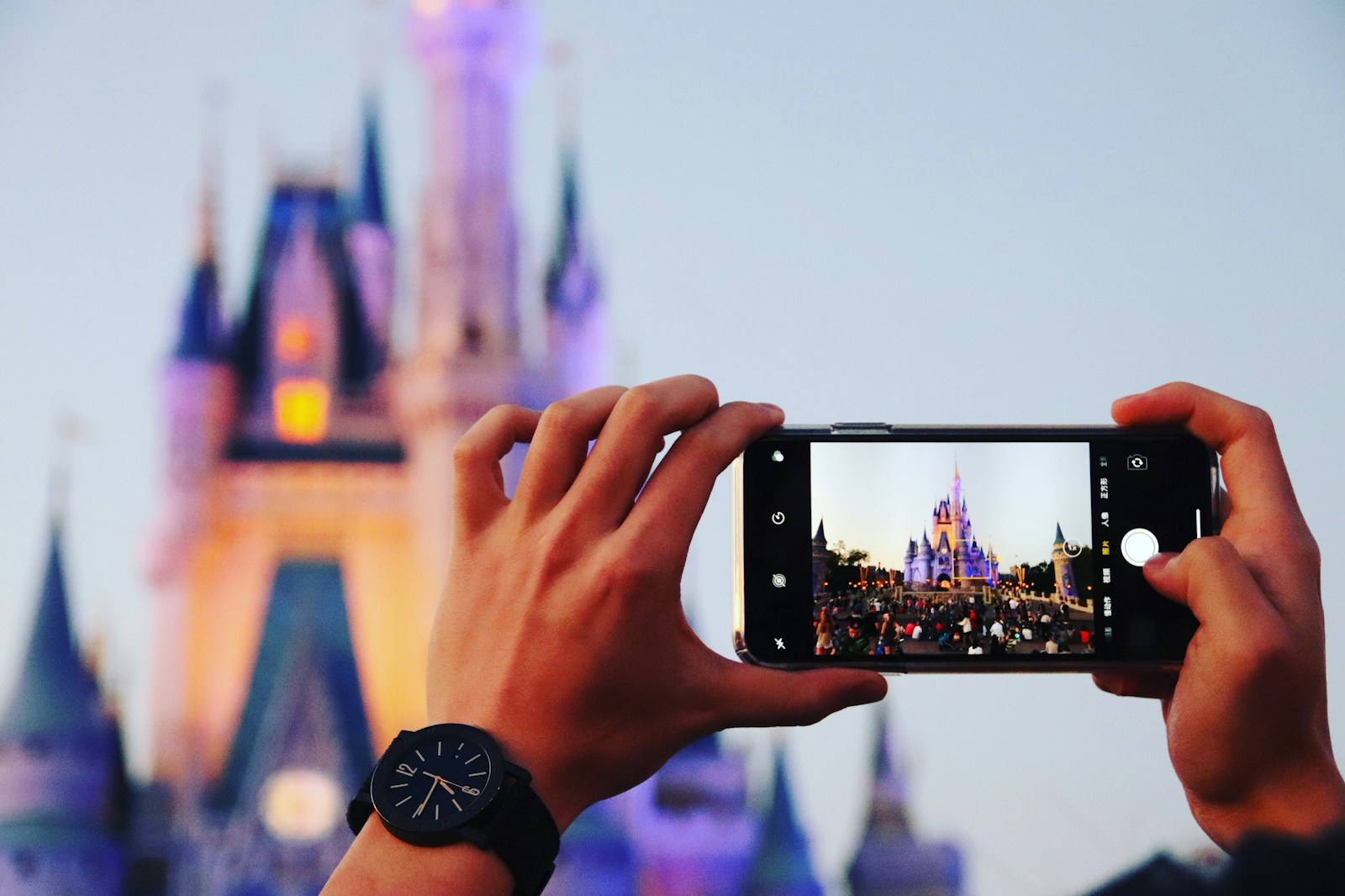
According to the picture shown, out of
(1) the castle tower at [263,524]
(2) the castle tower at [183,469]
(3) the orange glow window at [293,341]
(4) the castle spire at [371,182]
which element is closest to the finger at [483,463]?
(1) the castle tower at [263,524]

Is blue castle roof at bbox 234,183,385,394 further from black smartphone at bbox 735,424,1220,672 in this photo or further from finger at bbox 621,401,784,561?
finger at bbox 621,401,784,561

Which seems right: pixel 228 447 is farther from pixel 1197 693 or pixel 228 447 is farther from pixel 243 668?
pixel 1197 693

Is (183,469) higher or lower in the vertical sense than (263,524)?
higher

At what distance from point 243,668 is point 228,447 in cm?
310

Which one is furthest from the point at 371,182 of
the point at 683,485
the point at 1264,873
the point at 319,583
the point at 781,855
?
the point at 1264,873

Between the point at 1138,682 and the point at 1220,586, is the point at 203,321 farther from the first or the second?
the point at 1220,586

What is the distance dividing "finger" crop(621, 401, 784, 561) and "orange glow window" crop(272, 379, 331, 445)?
60.3ft

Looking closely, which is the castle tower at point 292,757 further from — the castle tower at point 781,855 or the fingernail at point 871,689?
the fingernail at point 871,689

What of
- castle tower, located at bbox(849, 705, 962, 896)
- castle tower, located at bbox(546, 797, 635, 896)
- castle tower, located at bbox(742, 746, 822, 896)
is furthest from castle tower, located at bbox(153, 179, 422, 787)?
castle tower, located at bbox(849, 705, 962, 896)

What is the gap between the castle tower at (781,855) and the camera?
739 inches

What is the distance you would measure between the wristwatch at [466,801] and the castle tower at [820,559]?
13.3 inches

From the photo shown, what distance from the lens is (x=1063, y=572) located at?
36.4 inches

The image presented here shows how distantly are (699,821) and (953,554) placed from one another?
18585 millimetres

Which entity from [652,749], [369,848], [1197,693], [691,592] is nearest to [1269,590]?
[1197,693]
